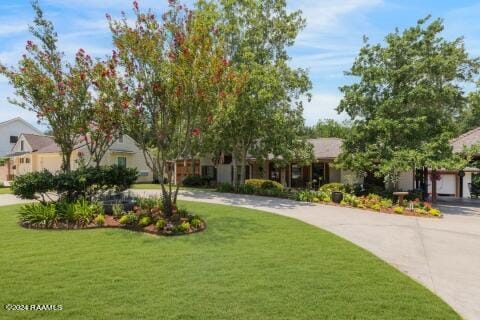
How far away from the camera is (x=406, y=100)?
59.6 feet

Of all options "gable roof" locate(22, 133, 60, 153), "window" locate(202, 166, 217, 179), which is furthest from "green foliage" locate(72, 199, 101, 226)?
"gable roof" locate(22, 133, 60, 153)

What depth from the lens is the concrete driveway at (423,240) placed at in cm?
652

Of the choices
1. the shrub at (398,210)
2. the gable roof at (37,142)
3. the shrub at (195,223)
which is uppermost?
the gable roof at (37,142)

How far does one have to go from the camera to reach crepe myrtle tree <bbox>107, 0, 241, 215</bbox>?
33.7 ft

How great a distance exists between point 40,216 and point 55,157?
21914 mm

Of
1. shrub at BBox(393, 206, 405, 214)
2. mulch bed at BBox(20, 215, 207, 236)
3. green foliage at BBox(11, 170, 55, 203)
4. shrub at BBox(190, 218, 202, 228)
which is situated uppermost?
green foliage at BBox(11, 170, 55, 203)

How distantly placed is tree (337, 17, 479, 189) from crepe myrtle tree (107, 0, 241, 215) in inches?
381

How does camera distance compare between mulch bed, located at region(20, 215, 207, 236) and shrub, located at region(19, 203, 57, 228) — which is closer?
mulch bed, located at region(20, 215, 207, 236)

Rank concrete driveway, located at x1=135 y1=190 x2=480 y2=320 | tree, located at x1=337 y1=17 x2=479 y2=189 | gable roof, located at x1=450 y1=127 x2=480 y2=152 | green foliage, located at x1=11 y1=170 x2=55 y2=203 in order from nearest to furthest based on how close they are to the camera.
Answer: concrete driveway, located at x1=135 y1=190 x2=480 y2=320, green foliage, located at x1=11 y1=170 x2=55 y2=203, tree, located at x1=337 y1=17 x2=479 y2=189, gable roof, located at x1=450 y1=127 x2=480 y2=152

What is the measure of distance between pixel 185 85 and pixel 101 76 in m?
2.87

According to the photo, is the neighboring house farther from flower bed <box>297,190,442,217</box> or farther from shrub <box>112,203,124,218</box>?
shrub <box>112,203,124,218</box>

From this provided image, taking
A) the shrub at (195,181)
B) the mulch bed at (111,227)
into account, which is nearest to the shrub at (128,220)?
the mulch bed at (111,227)

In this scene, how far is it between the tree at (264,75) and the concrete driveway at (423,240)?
5675 mm

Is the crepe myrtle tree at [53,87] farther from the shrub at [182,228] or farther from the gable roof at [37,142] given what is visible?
the gable roof at [37,142]
